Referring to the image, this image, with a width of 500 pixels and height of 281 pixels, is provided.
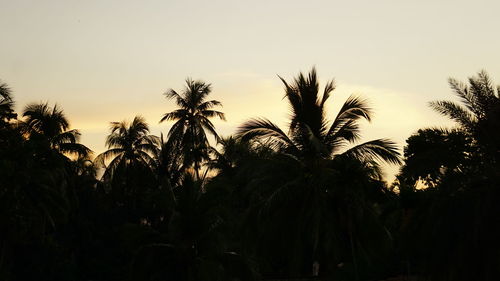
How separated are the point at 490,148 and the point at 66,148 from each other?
34.9 meters

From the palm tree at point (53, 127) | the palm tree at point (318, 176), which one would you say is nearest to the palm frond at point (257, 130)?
the palm tree at point (318, 176)

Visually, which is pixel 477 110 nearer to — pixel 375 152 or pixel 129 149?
pixel 375 152

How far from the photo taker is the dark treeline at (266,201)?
17.4 meters

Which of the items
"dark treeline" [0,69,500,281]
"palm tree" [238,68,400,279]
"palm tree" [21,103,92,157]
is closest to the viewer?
"dark treeline" [0,69,500,281]

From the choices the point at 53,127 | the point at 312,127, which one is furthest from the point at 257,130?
the point at 53,127

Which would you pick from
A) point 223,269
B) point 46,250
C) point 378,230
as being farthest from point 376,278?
point 46,250

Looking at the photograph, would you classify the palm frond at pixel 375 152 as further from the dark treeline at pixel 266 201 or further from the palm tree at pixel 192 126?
the palm tree at pixel 192 126

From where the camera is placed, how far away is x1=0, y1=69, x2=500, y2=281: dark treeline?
17.4 meters

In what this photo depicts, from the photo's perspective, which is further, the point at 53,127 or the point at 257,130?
the point at 53,127

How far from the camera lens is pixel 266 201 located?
21.3 meters

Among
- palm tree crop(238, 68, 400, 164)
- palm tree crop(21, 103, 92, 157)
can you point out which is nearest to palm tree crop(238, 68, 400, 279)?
palm tree crop(238, 68, 400, 164)

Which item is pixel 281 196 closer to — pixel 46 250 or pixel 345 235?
pixel 345 235

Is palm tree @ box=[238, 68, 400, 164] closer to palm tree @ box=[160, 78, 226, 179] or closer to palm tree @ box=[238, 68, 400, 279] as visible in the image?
palm tree @ box=[238, 68, 400, 279]

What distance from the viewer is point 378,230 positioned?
2255 centimetres
